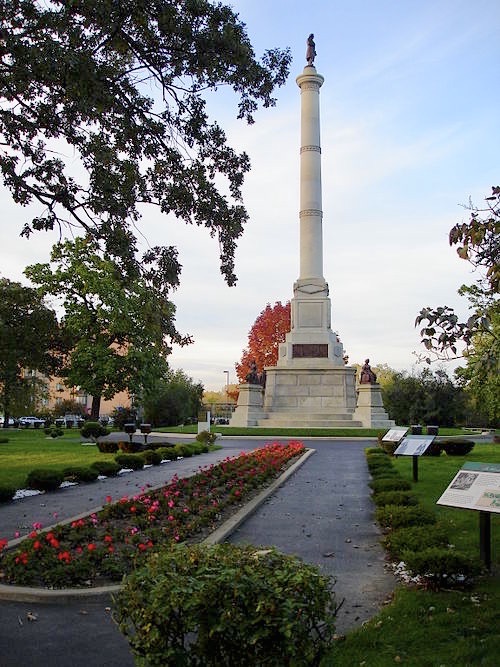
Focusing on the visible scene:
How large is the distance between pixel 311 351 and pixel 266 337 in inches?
1150

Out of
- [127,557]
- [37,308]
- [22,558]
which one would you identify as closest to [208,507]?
[127,557]

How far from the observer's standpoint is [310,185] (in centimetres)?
4744

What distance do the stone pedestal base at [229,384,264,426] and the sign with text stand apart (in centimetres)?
2776

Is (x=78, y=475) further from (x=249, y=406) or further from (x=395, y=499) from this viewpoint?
(x=249, y=406)

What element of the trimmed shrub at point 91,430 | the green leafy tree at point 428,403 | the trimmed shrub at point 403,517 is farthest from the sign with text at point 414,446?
the green leafy tree at point 428,403

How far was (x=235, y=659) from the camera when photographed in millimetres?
3350

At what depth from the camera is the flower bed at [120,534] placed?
7.13 m

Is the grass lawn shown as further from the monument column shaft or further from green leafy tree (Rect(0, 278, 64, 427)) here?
the monument column shaft

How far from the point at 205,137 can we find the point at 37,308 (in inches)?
395

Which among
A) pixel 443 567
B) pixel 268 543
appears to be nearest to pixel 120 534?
pixel 268 543

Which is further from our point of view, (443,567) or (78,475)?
A: (78,475)

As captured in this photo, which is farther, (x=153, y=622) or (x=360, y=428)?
(x=360, y=428)

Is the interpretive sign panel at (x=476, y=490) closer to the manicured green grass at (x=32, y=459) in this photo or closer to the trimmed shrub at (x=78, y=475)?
the manicured green grass at (x=32, y=459)

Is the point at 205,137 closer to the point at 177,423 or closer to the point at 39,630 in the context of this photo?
the point at 39,630
